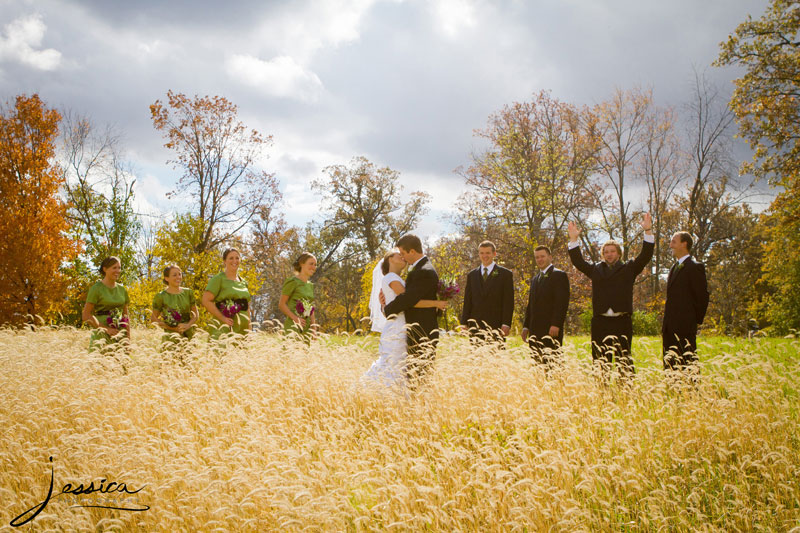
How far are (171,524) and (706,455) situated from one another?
415 cm

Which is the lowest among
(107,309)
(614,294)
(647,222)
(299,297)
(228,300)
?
(107,309)

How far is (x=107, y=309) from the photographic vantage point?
754 centimetres

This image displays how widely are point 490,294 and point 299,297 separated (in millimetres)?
3114

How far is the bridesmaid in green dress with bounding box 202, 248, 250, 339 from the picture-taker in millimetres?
7523

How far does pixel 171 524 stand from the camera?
3307 mm

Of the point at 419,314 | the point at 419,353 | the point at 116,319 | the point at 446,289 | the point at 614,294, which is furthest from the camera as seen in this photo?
the point at 116,319

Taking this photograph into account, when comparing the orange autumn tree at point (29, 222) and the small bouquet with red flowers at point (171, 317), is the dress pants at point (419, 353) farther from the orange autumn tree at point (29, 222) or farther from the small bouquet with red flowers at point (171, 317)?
the orange autumn tree at point (29, 222)

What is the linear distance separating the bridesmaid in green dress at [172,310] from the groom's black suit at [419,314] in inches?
159

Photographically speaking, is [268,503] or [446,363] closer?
[268,503]

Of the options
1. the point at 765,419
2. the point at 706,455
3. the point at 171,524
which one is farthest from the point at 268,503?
the point at 765,419

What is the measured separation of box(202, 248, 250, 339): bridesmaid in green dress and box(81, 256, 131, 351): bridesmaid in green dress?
128cm

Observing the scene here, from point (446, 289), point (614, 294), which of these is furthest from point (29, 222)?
point (614, 294)

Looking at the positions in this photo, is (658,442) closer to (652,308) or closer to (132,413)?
(132,413)

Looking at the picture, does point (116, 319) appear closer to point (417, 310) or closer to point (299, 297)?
point (299, 297)
